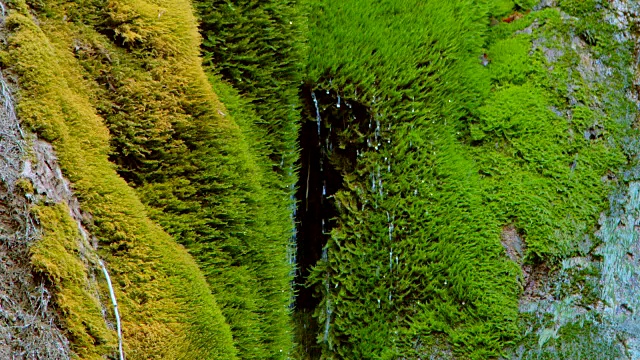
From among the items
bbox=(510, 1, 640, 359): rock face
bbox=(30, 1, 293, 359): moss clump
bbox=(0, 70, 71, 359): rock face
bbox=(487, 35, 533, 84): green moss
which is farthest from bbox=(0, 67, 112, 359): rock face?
bbox=(487, 35, 533, 84): green moss

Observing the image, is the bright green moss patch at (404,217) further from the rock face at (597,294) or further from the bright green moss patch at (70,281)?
the bright green moss patch at (70,281)

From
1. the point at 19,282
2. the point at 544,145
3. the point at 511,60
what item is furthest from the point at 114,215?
the point at 511,60

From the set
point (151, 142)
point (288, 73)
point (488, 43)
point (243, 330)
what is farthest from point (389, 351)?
point (488, 43)

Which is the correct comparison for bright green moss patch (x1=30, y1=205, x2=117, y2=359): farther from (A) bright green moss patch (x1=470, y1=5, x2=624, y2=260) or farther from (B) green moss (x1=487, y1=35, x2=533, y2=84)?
(B) green moss (x1=487, y1=35, x2=533, y2=84)

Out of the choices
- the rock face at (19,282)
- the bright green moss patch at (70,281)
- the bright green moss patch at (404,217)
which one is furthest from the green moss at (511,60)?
the rock face at (19,282)

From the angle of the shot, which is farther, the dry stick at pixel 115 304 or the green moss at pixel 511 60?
the green moss at pixel 511 60

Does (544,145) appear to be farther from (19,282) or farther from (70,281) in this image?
(19,282)

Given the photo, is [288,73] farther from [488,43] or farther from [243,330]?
[488,43]
